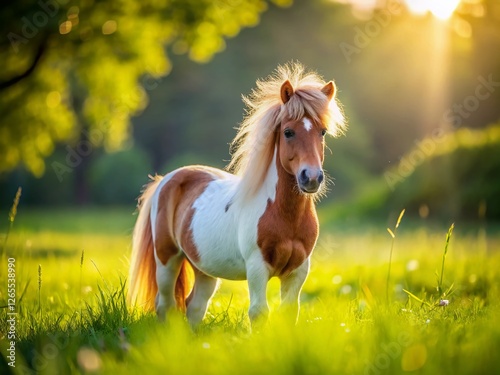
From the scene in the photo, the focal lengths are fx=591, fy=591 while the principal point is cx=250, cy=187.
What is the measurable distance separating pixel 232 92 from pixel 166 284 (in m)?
26.6

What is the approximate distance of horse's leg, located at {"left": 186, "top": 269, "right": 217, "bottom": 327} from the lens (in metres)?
5.09

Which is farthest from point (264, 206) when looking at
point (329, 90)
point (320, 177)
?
point (329, 90)

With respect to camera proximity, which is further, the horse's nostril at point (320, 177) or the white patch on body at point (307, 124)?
the white patch on body at point (307, 124)

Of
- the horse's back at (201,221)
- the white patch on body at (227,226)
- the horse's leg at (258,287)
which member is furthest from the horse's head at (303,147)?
the horse's back at (201,221)

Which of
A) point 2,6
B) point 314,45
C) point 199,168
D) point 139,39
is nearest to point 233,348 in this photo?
point 199,168

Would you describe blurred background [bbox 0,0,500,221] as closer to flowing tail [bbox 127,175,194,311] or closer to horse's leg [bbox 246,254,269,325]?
flowing tail [bbox 127,175,194,311]

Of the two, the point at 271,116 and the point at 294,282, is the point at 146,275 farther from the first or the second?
the point at 271,116

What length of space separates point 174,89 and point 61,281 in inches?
1049

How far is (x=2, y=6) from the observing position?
1073 cm

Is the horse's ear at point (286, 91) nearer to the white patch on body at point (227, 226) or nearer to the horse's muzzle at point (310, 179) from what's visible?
the white patch on body at point (227, 226)

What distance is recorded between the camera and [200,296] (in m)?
5.17

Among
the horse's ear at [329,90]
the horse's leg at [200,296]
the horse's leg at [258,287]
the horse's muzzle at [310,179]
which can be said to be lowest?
the horse's leg at [200,296]

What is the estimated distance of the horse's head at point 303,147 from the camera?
363 cm

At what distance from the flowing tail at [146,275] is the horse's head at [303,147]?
6.28ft
